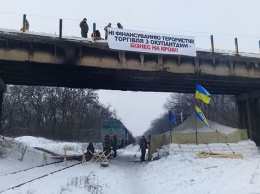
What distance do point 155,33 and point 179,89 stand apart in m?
10.5

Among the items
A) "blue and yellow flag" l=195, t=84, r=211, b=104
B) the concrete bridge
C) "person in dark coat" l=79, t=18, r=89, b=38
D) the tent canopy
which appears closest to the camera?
the concrete bridge

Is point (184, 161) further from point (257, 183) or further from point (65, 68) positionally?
point (65, 68)

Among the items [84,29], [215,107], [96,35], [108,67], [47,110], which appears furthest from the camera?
[215,107]

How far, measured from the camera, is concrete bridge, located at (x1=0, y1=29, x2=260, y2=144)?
21.0 meters

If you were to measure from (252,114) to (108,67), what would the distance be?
58.0 feet

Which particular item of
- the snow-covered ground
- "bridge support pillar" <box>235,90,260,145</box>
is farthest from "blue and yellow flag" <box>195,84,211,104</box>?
"bridge support pillar" <box>235,90,260,145</box>

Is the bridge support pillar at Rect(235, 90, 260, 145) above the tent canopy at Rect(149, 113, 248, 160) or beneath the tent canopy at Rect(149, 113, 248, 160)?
above

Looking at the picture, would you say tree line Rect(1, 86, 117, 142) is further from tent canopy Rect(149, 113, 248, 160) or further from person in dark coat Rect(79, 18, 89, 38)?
tent canopy Rect(149, 113, 248, 160)

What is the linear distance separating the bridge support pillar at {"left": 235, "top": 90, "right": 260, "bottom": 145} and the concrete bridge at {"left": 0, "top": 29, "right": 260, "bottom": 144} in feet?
1.28

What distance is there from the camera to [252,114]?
32719 mm

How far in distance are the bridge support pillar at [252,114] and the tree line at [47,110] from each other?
33.7m

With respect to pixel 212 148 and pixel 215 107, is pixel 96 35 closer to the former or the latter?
pixel 212 148

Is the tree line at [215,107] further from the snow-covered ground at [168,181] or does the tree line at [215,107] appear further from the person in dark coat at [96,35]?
the snow-covered ground at [168,181]

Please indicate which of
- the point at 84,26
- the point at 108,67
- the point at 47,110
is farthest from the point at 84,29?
the point at 47,110
